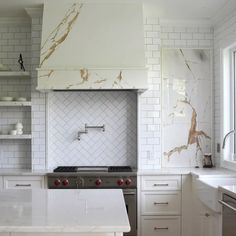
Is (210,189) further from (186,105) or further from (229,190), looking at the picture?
(186,105)

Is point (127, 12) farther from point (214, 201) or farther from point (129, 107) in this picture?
point (214, 201)

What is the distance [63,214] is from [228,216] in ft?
4.63

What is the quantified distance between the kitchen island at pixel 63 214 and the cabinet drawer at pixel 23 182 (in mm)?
1288

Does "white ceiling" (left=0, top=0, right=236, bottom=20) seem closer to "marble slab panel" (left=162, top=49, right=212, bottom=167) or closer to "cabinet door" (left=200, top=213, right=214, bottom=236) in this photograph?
"marble slab panel" (left=162, top=49, right=212, bottom=167)

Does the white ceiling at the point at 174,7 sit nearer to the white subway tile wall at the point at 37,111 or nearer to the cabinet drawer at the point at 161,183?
the white subway tile wall at the point at 37,111

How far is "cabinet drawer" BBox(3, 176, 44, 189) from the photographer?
3771 mm

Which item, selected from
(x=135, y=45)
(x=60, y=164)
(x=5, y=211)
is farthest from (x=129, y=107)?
(x=5, y=211)

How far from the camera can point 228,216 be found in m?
2.61

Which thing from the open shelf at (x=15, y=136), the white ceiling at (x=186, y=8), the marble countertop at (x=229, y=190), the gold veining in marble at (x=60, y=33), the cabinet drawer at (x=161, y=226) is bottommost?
the cabinet drawer at (x=161, y=226)

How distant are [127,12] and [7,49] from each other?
5.52ft

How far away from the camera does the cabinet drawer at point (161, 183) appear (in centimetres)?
377

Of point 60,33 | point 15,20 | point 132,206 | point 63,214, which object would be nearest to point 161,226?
point 132,206

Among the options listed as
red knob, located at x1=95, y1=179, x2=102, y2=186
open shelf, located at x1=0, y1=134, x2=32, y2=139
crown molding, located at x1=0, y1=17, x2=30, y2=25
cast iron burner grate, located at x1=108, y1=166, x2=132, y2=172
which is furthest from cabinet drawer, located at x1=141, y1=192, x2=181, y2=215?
crown molding, located at x1=0, y1=17, x2=30, y2=25

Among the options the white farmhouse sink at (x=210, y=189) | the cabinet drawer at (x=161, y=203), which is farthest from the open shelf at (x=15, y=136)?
Answer: the white farmhouse sink at (x=210, y=189)
